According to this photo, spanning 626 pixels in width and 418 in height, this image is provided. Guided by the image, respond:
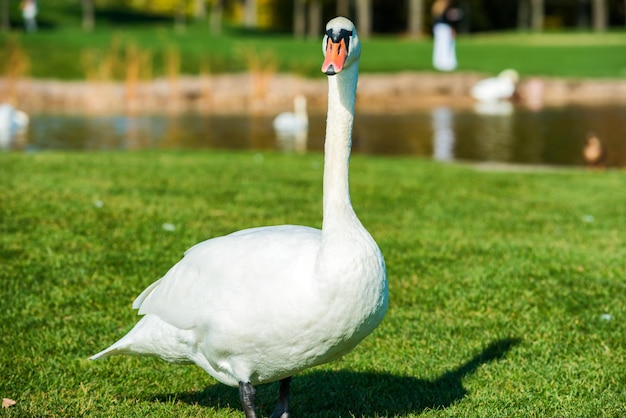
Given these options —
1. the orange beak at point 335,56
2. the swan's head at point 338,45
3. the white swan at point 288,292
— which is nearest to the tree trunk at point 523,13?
the white swan at point 288,292

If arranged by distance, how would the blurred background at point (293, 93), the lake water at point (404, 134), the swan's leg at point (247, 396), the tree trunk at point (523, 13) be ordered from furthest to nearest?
the tree trunk at point (523, 13)
the blurred background at point (293, 93)
the lake water at point (404, 134)
the swan's leg at point (247, 396)

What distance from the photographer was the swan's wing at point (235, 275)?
386 cm

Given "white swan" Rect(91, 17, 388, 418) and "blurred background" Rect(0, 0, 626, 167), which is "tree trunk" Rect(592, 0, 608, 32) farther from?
"white swan" Rect(91, 17, 388, 418)

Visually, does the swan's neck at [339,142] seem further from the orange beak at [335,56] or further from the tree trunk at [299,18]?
the tree trunk at [299,18]

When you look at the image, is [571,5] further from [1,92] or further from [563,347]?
[563,347]

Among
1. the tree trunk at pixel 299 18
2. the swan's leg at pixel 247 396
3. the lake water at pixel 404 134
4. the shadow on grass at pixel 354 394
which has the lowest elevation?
the shadow on grass at pixel 354 394

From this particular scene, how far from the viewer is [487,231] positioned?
8.64 m

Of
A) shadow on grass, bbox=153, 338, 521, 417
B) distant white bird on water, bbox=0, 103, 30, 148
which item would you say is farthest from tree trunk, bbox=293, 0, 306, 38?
shadow on grass, bbox=153, 338, 521, 417

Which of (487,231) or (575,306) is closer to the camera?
(575,306)

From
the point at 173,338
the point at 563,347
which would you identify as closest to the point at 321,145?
the point at 563,347

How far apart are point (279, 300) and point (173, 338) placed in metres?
0.75

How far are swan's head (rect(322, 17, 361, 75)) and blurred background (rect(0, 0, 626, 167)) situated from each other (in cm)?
1142

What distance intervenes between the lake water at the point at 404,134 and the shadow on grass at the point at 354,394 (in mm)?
12255

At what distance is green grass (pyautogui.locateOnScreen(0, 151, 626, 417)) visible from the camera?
4.97m
